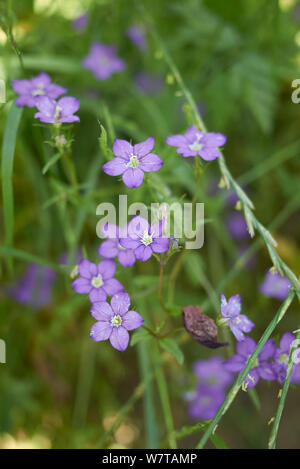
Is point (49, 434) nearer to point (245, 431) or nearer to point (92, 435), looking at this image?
point (92, 435)

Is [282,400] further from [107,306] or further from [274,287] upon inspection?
[274,287]

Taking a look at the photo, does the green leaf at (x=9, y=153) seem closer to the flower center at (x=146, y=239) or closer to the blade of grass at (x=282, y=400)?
the flower center at (x=146, y=239)

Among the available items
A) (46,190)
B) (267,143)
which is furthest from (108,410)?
(267,143)

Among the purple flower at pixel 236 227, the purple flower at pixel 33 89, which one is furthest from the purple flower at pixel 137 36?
the purple flower at pixel 33 89

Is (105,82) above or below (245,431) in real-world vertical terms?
above

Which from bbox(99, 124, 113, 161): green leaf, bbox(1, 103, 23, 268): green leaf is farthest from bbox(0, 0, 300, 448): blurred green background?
bbox(99, 124, 113, 161): green leaf

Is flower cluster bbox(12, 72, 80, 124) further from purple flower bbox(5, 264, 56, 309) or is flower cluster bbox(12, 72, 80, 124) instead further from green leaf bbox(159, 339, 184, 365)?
purple flower bbox(5, 264, 56, 309)

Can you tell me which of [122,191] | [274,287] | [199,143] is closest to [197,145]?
[199,143]
